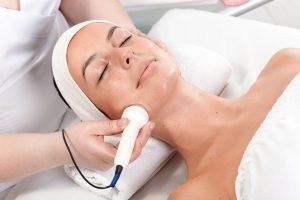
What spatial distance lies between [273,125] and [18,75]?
2.61 feet

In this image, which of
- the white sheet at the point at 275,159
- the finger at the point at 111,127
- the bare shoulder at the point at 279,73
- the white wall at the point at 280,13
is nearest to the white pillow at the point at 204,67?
the bare shoulder at the point at 279,73

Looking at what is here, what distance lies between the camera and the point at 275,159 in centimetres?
106

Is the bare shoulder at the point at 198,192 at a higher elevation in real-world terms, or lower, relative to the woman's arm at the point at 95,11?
lower

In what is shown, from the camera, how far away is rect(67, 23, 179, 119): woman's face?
126 centimetres

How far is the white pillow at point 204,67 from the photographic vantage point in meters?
1.55

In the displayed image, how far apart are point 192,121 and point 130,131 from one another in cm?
31

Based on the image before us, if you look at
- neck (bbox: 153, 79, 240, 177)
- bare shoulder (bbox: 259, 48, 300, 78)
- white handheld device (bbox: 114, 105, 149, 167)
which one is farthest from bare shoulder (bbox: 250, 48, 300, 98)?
white handheld device (bbox: 114, 105, 149, 167)

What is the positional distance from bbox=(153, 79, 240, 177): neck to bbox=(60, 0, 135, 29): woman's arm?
40 cm

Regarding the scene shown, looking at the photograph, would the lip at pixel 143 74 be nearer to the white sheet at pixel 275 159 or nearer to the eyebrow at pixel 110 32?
the eyebrow at pixel 110 32

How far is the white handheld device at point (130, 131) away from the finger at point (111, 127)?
0.02 metres

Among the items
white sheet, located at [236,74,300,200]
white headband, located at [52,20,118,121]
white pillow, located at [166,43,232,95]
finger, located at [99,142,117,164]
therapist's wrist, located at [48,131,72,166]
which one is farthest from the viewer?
white pillow, located at [166,43,232,95]

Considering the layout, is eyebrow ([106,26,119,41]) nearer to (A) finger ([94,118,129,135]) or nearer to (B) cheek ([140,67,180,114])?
(B) cheek ([140,67,180,114])

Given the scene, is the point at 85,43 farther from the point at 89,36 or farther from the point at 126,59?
the point at 126,59

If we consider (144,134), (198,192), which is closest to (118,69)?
(144,134)
